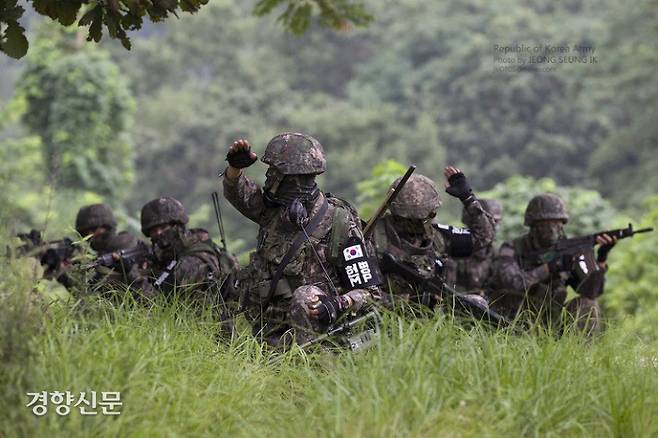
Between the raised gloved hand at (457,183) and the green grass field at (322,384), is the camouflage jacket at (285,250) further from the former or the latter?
the raised gloved hand at (457,183)

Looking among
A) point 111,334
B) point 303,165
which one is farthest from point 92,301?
point 303,165

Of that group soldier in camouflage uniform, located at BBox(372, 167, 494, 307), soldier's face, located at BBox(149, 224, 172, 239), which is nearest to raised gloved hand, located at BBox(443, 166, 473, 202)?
soldier in camouflage uniform, located at BBox(372, 167, 494, 307)

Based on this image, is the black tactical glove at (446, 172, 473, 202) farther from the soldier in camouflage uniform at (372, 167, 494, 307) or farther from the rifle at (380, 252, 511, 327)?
the rifle at (380, 252, 511, 327)

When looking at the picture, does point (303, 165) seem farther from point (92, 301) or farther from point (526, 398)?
point (526, 398)

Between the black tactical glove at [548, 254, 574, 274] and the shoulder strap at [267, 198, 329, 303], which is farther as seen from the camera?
the black tactical glove at [548, 254, 574, 274]

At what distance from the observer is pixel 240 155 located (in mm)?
6859

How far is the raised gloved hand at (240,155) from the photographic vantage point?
6.82m

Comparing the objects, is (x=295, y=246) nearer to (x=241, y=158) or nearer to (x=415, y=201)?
(x=241, y=158)

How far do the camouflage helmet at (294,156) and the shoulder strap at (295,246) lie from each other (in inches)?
10.0

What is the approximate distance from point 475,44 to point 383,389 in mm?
39161

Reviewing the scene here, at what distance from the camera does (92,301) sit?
623 centimetres

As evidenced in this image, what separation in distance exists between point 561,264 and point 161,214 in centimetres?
337

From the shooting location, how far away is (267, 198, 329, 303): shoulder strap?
7.01 metres

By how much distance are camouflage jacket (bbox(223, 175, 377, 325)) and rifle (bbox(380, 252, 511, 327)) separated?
580 mm
